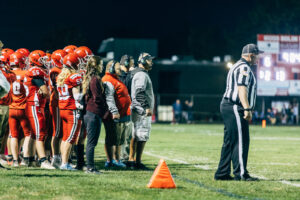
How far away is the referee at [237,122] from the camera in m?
8.15

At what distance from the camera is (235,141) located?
26.9 feet

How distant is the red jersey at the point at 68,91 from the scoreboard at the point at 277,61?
22.7 m

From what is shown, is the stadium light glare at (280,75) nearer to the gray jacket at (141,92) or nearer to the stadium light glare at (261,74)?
the stadium light glare at (261,74)

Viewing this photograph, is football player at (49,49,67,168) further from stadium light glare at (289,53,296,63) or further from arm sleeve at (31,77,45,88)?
stadium light glare at (289,53,296,63)

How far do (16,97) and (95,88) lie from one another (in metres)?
1.85

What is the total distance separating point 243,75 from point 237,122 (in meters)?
0.68

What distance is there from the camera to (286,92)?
3256cm

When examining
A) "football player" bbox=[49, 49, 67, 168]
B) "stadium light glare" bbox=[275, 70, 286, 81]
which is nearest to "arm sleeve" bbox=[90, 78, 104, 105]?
"football player" bbox=[49, 49, 67, 168]

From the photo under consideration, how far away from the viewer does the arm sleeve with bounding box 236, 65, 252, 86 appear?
8109 millimetres

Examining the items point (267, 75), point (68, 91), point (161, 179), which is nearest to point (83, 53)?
point (68, 91)

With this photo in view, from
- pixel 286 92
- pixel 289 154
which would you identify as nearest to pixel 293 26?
pixel 286 92

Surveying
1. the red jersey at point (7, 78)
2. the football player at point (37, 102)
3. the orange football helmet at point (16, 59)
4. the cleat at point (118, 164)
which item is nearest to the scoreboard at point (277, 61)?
the cleat at point (118, 164)

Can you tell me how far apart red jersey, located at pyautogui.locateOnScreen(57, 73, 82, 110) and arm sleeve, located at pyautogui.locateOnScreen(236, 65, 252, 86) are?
98.7 inches

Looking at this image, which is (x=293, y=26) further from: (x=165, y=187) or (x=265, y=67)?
(x=165, y=187)
